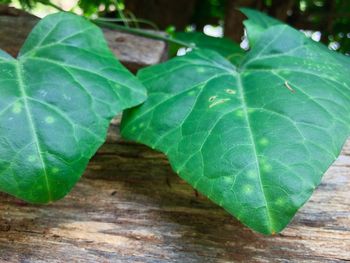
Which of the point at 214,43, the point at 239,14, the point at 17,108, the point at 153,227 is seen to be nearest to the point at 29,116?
the point at 17,108

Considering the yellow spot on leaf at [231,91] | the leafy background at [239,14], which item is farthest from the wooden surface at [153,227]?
the leafy background at [239,14]

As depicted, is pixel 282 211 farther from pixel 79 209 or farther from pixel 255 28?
pixel 255 28

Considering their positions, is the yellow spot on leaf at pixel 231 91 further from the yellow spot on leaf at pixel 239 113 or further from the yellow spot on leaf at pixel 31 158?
the yellow spot on leaf at pixel 31 158

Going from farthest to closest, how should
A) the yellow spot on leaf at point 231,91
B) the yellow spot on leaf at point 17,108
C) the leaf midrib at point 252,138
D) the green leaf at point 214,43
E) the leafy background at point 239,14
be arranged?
the leafy background at point 239,14 < the green leaf at point 214,43 < the yellow spot on leaf at point 231,91 < the yellow spot on leaf at point 17,108 < the leaf midrib at point 252,138

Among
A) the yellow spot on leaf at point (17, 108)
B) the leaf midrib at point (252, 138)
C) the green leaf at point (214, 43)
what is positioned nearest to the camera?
the leaf midrib at point (252, 138)

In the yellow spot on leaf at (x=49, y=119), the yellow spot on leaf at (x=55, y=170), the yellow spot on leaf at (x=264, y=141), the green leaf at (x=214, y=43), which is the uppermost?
the yellow spot on leaf at (x=264, y=141)

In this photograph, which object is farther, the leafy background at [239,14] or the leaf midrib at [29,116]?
the leafy background at [239,14]

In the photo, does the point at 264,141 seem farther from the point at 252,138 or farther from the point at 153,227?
the point at 153,227

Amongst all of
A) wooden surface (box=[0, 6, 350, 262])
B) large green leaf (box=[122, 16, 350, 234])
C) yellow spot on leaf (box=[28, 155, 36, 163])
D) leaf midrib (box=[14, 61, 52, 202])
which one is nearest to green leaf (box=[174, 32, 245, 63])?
large green leaf (box=[122, 16, 350, 234])
